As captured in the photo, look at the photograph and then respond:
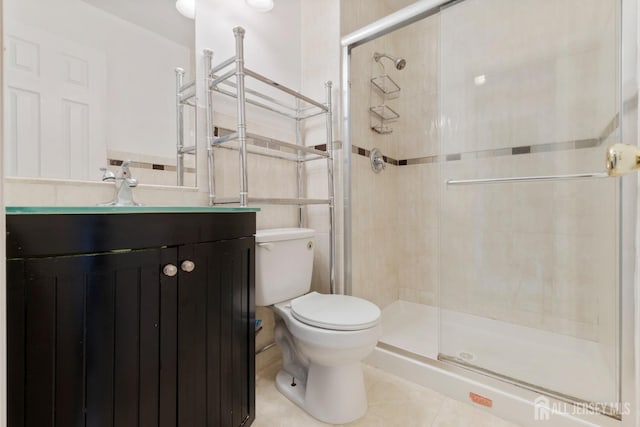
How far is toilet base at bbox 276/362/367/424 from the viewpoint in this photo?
1.15 meters

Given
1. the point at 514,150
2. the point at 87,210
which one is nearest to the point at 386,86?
the point at 514,150

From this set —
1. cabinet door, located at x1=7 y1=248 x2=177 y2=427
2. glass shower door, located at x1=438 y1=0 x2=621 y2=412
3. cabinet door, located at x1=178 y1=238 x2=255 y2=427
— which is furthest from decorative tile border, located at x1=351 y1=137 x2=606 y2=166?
cabinet door, located at x1=7 y1=248 x2=177 y2=427

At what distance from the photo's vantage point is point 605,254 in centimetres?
130

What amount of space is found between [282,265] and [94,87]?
0.99 meters

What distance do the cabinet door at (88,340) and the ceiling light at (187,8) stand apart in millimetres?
1101

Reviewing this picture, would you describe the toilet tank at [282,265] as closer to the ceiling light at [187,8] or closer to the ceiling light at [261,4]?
the ceiling light at [187,8]

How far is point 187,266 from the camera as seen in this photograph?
30.7 inches

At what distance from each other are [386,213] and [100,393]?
6.03 feet

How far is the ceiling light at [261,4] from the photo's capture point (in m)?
1.48

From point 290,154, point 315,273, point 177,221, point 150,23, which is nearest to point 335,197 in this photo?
point 290,154

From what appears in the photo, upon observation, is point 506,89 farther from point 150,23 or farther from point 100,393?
point 100,393

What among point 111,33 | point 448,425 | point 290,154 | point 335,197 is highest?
point 111,33

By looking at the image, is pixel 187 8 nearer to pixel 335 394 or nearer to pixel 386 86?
pixel 386 86

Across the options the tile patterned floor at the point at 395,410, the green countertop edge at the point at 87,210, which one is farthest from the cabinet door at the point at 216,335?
the tile patterned floor at the point at 395,410
